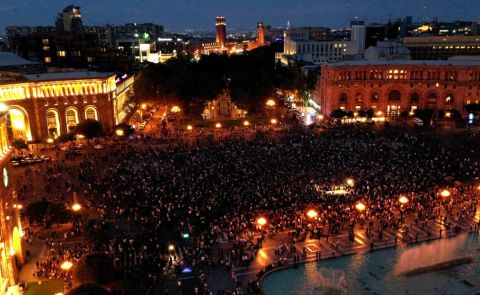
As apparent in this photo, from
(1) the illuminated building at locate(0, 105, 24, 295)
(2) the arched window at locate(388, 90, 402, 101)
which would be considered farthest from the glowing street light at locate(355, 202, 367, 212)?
(2) the arched window at locate(388, 90, 402, 101)

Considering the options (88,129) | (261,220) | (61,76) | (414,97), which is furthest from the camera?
(414,97)

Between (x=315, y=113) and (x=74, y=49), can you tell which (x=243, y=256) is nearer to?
(x=315, y=113)

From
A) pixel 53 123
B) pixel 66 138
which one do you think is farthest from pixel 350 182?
pixel 53 123

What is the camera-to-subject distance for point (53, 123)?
2375 inches

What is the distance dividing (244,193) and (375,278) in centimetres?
1165

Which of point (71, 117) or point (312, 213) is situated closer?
point (312, 213)

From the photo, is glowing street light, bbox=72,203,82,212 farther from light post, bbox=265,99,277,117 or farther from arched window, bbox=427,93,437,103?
arched window, bbox=427,93,437,103

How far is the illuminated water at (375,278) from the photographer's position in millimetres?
25031

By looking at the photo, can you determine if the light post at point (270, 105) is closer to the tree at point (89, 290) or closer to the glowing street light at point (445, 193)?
the glowing street light at point (445, 193)

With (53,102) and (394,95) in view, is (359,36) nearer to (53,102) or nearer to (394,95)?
(394,95)

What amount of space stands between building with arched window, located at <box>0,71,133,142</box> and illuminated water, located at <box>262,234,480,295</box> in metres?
40.7

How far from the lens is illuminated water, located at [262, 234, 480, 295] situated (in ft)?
82.1

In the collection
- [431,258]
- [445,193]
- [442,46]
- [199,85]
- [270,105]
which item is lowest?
[431,258]

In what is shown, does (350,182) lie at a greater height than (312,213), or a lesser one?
greater
